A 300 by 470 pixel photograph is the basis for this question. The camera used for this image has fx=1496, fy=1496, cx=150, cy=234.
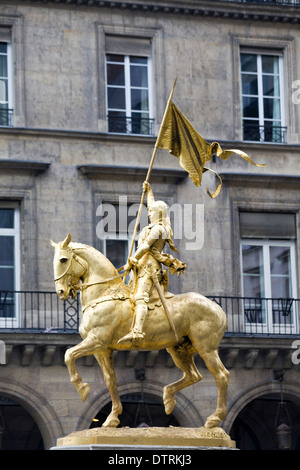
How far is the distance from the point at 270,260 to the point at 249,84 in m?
3.72

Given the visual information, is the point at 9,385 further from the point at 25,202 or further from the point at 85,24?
the point at 85,24

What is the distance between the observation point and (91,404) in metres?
28.0

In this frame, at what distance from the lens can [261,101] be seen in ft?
102

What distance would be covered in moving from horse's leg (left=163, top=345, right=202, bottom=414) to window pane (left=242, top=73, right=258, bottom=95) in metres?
13.9

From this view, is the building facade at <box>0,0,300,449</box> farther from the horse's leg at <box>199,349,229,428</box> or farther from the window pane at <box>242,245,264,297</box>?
the horse's leg at <box>199,349,229,428</box>

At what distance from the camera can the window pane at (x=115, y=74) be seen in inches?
1188

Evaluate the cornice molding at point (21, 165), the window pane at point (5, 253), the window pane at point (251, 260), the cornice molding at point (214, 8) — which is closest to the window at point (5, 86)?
the cornice molding at point (21, 165)

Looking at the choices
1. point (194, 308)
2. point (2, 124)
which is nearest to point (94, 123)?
point (2, 124)

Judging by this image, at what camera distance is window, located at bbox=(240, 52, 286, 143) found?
30875 millimetres

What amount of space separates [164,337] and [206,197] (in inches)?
510

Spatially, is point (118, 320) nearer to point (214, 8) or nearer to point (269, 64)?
point (214, 8)

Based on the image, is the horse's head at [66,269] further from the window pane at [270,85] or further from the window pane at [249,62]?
the window pane at [249,62]

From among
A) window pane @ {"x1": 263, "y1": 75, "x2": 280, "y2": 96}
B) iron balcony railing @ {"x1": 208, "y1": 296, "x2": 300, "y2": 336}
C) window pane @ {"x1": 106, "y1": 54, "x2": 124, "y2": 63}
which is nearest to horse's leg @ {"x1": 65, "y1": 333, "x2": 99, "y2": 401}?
iron balcony railing @ {"x1": 208, "y1": 296, "x2": 300, "y2": 336}
